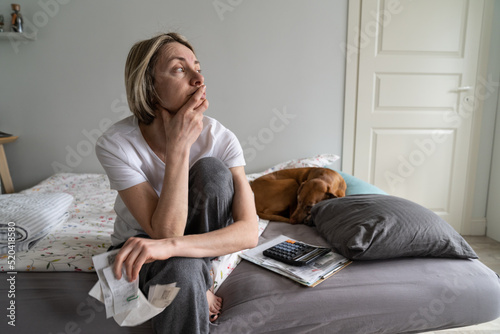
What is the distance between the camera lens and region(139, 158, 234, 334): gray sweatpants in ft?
2.58

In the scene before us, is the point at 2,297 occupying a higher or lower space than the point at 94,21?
lower

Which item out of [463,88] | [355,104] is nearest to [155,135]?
[355,104]

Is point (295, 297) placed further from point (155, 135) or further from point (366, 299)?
point (155, 135)

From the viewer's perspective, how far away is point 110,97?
242 cm

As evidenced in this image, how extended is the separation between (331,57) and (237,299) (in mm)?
2009

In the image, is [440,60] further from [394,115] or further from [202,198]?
[202,198]

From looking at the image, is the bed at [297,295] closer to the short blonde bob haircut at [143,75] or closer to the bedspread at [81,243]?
the bedspread at [81,243]

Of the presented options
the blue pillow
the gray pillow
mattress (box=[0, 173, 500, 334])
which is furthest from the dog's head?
mattress (box=[0, 173, 500, 334])

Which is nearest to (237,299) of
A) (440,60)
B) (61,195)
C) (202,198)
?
(202,198)

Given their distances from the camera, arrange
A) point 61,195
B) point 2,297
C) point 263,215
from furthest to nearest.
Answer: point 263,215
point 61,195
point 2,297

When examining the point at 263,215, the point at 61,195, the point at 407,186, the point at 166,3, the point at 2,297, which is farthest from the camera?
the point at 407,186

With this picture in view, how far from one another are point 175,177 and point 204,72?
1.65 metres

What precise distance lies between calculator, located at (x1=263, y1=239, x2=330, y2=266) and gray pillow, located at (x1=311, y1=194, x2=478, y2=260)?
0.10 meters

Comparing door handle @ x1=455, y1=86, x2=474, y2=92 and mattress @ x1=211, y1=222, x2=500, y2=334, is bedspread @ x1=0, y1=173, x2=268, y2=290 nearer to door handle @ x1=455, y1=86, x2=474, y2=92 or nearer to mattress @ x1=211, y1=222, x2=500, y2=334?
mattress @ x1=211, y1=222, x2=500, y2=334
